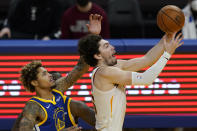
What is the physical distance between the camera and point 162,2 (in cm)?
986

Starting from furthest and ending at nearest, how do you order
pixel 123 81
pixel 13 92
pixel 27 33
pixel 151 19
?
pixel 151 19 → pixel 27 33 → pixel 13 92 → pixel 123 81

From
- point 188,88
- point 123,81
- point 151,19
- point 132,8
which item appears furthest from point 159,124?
point 151,19

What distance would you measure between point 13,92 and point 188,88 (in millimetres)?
2342

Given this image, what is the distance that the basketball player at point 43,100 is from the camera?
4.80 meters

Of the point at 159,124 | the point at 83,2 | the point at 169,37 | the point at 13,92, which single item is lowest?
the point at 159,124

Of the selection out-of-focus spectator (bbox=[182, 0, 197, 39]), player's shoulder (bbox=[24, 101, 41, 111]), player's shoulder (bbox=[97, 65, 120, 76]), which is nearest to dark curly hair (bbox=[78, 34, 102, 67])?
player's shoulder (bbox=[97, 65, 120, 76])

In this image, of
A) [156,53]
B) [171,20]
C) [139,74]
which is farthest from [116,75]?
[171,20]

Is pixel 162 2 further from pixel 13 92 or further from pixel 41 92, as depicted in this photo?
pixel 41 92

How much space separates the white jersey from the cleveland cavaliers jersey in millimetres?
518

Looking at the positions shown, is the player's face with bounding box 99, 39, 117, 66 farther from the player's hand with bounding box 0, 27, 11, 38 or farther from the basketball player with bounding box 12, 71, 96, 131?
the player's hand with bounding box 0, 27, 11, 38

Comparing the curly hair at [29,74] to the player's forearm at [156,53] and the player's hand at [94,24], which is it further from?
the player's forearm at [156,53]

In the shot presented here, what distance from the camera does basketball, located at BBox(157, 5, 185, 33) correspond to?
4.56 metres

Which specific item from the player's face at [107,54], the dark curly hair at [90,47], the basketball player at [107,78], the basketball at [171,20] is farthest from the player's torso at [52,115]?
the basketball at [171,20]

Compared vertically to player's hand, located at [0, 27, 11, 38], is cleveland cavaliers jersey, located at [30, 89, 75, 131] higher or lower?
lower
